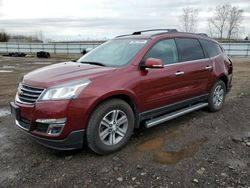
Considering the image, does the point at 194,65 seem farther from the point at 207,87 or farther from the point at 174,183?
the point at 174,183

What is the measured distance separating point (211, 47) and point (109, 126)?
3.26 meters

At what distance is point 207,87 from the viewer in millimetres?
5523

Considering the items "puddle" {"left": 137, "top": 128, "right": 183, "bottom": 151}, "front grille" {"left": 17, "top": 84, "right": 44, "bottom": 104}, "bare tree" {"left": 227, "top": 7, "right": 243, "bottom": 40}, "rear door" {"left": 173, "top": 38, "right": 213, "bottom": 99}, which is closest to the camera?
"front grille" {"left": 17, "top": 84, "right": 44, "bottom": 104}

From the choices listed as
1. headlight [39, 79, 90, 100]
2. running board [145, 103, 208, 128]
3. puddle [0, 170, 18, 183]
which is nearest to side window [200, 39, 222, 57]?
running board [145, 103, 208, 128]

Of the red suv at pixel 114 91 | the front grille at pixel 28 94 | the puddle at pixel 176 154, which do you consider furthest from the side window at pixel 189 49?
the front grille at pixel 28 94

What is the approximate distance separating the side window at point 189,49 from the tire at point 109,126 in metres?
1.63

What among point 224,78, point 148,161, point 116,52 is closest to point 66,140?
point 148,161

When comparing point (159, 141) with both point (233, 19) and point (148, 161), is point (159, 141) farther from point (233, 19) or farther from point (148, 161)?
point (233, 19)

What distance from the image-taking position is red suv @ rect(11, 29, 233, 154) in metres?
3.40

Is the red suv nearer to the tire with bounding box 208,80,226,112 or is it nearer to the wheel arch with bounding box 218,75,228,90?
the tire with bounding box 208,80,226,112

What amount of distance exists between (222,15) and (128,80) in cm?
4631

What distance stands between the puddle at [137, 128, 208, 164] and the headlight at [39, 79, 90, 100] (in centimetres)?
134

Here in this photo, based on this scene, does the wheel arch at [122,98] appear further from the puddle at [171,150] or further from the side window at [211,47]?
the side window at [211,47]

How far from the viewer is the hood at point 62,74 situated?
139 inches
